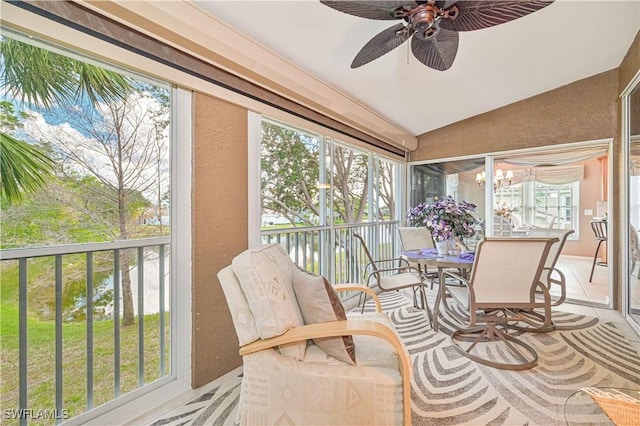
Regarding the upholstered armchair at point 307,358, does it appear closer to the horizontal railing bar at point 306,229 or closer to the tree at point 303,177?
the horizontal railing bar at point 306,229

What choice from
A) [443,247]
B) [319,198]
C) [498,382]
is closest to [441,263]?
[443,247]

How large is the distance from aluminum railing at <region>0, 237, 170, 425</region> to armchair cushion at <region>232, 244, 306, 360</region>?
790 millimetres

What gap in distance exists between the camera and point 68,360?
1.52m

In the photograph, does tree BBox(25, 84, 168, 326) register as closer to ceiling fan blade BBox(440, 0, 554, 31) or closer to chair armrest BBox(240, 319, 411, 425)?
chair armrest BBox(240, 319, 411, 425)

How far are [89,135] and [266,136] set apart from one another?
4.49 feet

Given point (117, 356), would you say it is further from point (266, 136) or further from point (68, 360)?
point (266, 136)

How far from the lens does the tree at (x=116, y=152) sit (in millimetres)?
1485

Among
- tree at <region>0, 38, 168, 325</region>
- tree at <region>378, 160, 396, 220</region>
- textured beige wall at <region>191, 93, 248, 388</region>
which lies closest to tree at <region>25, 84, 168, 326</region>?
tree at <region>0, 38, 168, 325</region>

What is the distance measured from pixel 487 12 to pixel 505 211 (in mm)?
3768

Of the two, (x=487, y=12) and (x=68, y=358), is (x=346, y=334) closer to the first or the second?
(x=68, y=358)

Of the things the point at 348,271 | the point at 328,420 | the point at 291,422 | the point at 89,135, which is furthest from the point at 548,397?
the point at 89,135

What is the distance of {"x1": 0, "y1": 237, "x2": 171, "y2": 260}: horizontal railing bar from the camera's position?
130cm

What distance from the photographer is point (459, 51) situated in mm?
2518

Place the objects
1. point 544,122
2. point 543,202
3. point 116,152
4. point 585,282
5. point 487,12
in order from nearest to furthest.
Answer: point 487,12, point 116,152, point 544,122, point 585,282, point 543,202
